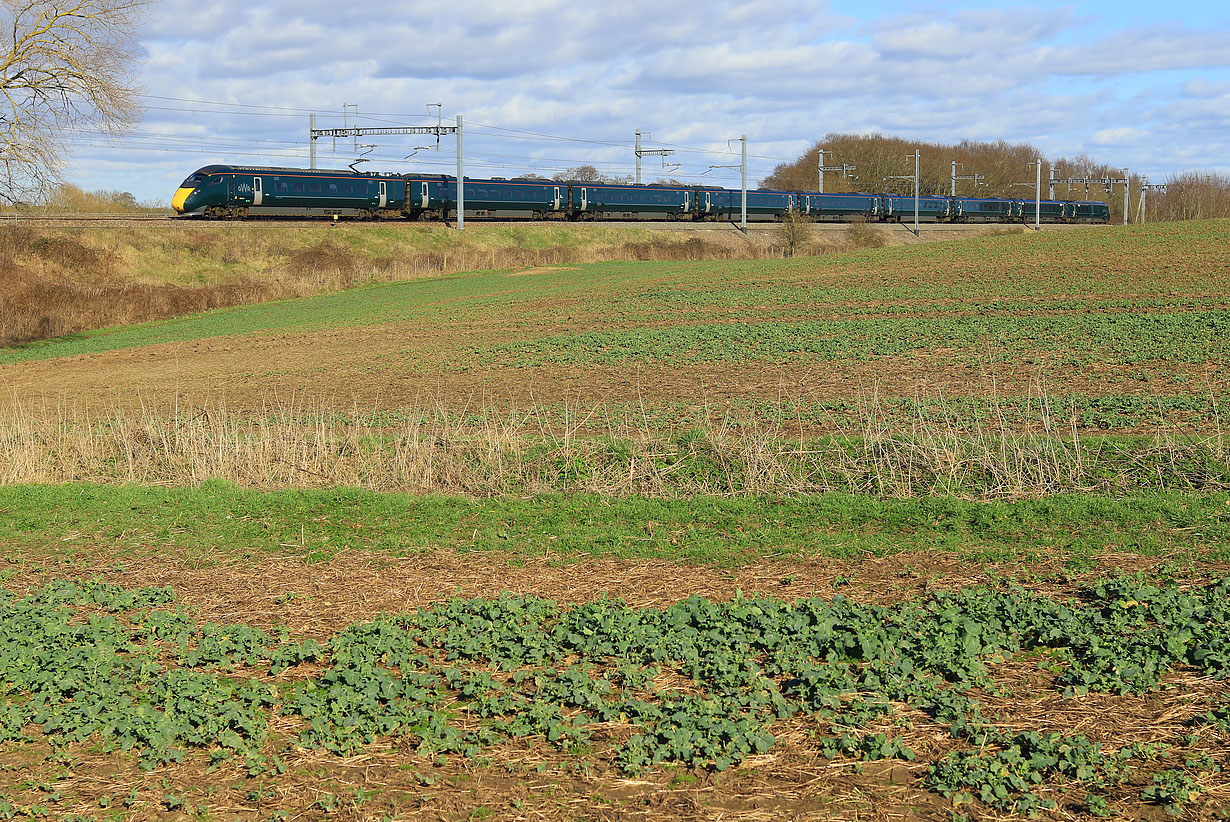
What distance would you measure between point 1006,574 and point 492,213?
59586mm

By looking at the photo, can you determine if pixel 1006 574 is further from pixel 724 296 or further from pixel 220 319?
pixel 220 319

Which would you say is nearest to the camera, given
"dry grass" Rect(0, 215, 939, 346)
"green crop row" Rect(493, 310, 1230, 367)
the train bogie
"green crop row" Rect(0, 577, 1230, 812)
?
"green crop row" Rect(0, 577, 1230, 812)

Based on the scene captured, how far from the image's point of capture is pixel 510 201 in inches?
2518

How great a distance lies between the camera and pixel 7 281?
39.8 m

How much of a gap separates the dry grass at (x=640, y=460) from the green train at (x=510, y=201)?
138 feet

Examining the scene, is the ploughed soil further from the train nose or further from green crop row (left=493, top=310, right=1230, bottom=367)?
the train nose

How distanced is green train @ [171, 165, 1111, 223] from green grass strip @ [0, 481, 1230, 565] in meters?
45.7

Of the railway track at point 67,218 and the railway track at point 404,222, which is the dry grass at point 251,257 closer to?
the railway track at point 404,222

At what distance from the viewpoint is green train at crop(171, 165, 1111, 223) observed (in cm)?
5291

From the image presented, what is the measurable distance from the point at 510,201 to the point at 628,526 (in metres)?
56.8

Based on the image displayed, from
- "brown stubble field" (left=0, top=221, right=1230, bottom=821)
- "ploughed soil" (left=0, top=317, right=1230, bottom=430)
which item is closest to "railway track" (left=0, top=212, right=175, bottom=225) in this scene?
"brown stubble field" (left=0, top=221, right=1230, bottom=821)

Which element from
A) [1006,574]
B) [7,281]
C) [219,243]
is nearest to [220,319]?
[7,281]

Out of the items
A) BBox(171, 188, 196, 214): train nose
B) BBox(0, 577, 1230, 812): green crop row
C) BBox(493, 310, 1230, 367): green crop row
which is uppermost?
BBox(171, 188, 196, 214): train nose

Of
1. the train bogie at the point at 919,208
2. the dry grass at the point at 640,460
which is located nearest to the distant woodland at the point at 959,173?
the train bogie at the point at 919,208
